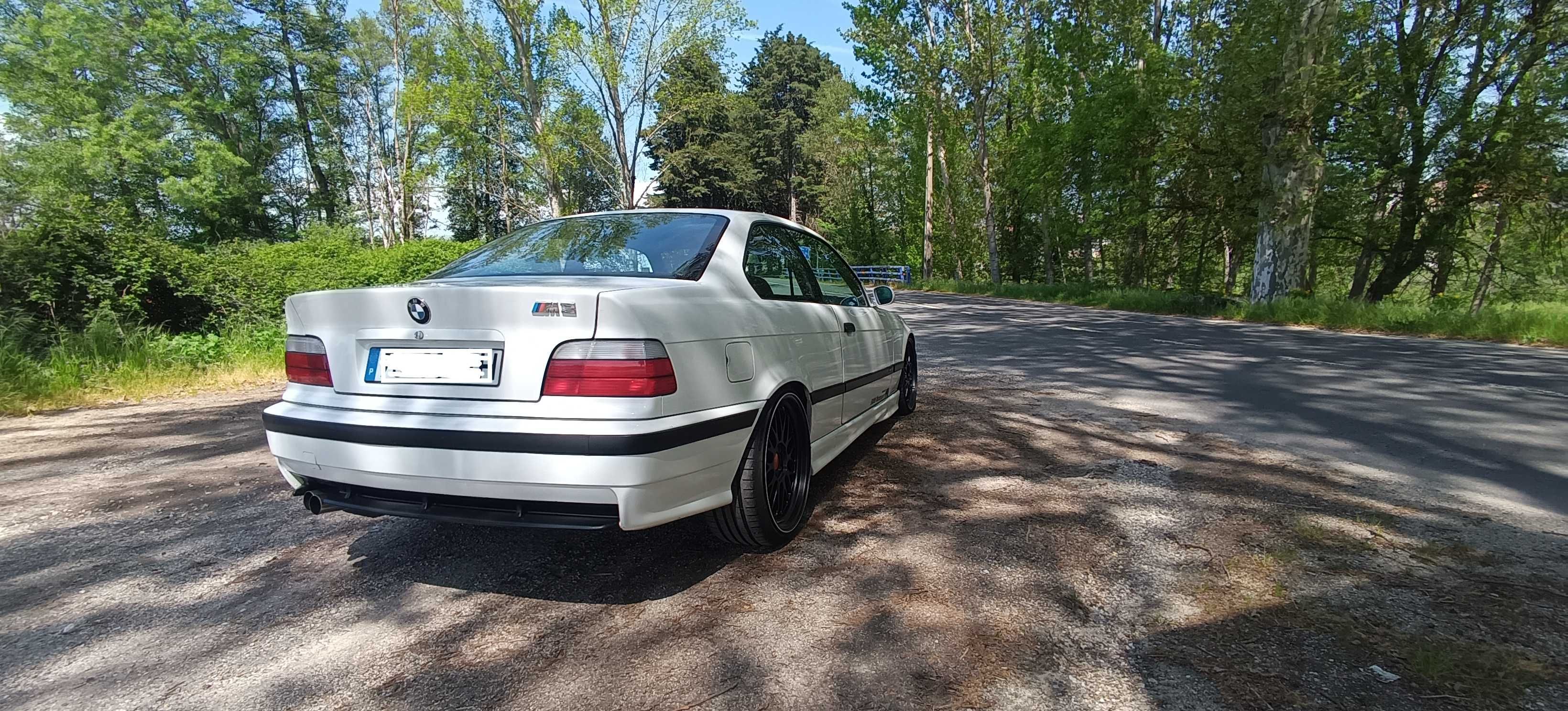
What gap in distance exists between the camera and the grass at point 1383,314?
32.2ft

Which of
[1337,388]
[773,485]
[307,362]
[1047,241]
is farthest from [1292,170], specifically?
[307,362]

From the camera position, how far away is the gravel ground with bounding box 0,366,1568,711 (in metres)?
1.89

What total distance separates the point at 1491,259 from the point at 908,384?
23428 millimetres

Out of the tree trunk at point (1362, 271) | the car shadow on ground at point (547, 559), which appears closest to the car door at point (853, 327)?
the car shadow on ground at point (547, 559)

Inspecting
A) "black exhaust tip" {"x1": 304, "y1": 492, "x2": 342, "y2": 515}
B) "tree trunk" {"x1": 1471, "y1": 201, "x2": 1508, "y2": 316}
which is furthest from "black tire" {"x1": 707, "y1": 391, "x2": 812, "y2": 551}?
"tree trunk" {"x1": 1471, "y1": 201, "x2": 1508, "y2": 316}

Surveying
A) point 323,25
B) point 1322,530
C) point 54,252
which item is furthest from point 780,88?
point 1322,530

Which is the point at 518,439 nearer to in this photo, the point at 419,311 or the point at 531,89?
the point at 419,311

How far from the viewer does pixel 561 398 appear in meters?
2.21

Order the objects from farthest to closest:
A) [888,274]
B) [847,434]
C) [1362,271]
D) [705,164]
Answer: [705,164] < [888,274] < [1362,271] < [847,434]

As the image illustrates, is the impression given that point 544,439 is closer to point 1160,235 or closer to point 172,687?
point 172,687

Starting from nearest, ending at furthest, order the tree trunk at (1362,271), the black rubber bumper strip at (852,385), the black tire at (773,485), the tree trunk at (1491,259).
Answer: the black tire at (773,485)
the black rubber bumper strip at (852,385)
the tree trunk at (1491,259)
the tree trunk at (1362,271)

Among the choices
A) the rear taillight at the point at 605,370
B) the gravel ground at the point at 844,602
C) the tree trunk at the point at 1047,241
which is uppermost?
the tree trunk at the point at 1047,241

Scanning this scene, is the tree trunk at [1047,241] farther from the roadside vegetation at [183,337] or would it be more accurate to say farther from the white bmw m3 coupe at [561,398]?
the white bmw m3 coupe at [561,398]

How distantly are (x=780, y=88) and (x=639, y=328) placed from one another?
2003 inches
